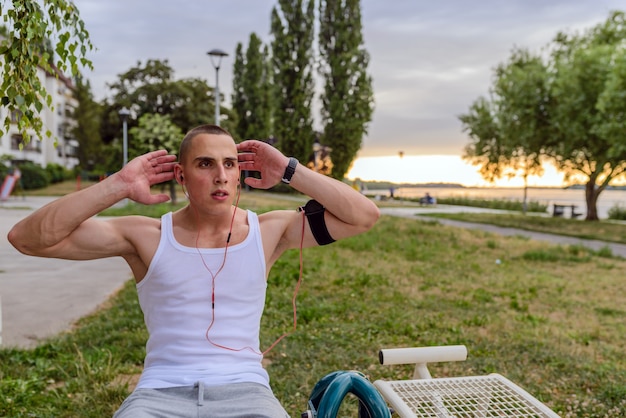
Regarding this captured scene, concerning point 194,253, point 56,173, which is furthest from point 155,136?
point 56,173

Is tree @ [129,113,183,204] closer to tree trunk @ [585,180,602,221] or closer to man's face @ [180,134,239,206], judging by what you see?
tree trunk @ [585,180,602,221]

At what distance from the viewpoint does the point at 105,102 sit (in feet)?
113

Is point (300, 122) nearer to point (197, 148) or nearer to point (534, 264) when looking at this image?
point (534, 264)

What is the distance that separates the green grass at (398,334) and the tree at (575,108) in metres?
9.48

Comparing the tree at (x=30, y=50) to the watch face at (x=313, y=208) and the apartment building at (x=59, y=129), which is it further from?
the apartment building at (x=59, y=129)

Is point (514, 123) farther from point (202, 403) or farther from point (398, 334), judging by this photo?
point (202, 403)

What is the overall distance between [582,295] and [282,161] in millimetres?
7070

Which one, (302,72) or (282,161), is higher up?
(302,72)

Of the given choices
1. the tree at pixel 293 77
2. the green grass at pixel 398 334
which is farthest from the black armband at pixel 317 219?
the tree at pixel 293 77

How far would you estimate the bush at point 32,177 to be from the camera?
42906 millimetres

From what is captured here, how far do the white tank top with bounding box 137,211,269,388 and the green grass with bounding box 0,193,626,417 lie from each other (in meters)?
1.89

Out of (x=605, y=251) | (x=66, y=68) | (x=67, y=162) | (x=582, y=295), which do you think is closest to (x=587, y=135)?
(x=605, y=251)

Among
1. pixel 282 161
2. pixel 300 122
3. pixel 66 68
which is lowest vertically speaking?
pixel 282 161

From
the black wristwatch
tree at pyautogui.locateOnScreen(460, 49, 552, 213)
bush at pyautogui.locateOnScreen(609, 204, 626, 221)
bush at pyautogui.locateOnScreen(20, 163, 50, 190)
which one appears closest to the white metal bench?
the black wristwatch
